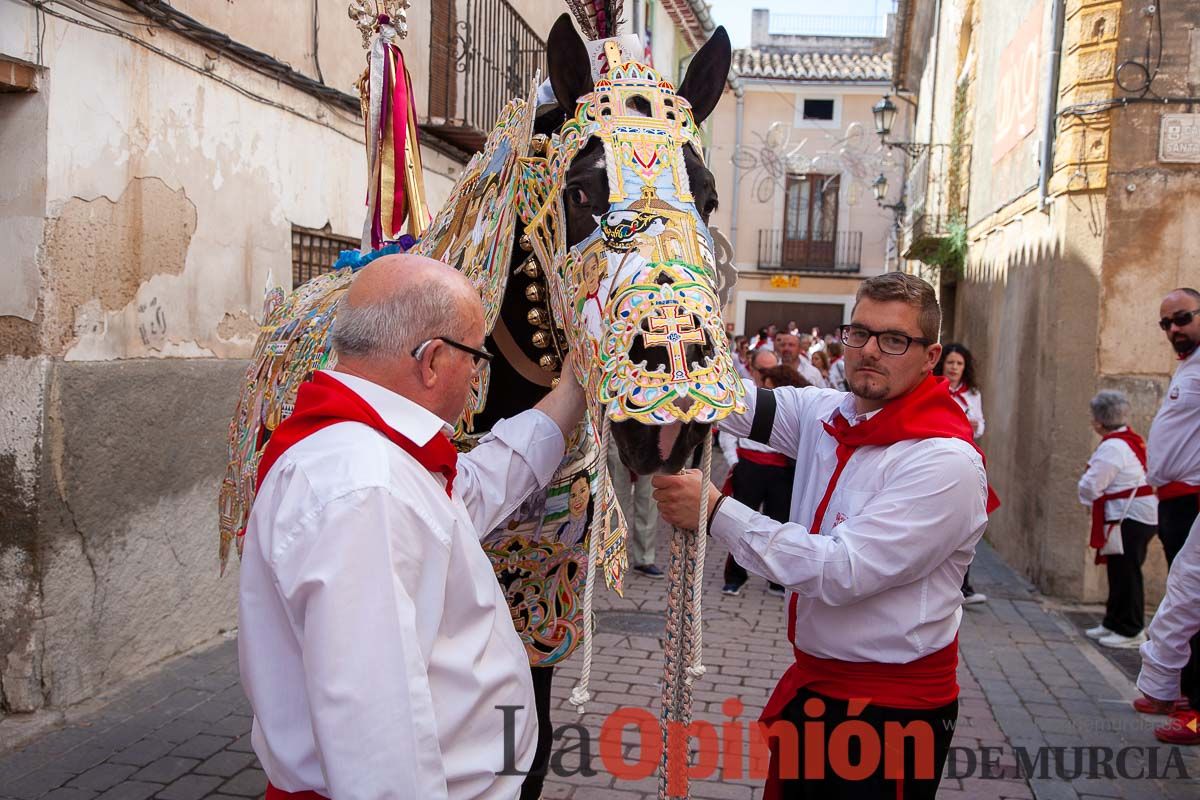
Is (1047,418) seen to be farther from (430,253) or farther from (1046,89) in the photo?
(430,253)

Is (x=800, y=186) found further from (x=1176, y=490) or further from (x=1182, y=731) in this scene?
(x=1182, y=731)

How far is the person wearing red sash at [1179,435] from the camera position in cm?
513

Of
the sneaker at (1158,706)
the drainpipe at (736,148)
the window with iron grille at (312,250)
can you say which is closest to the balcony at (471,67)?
the window with iron grille at (312,250)

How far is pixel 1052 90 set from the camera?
300 inches

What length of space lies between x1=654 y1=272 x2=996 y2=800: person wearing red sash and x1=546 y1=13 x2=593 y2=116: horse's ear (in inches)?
37.8

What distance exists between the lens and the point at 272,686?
158 centimetres

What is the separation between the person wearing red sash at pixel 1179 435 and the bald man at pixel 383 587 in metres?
4.70

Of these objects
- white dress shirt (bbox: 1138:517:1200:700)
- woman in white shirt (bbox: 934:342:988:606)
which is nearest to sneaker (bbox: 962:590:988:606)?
woman in white shirt (bbox: 934:342:988:606)

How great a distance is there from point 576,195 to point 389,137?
79.2 inches

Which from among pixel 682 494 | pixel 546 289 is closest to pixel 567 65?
pixel 546 289

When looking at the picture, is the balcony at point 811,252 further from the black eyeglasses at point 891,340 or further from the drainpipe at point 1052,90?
the black eyeglasses at point 891,340

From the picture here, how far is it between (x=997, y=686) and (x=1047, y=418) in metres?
2.74

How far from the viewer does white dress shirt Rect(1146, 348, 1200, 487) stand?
514 cm

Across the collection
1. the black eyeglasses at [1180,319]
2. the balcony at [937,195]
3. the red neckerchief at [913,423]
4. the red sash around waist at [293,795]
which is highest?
the balcony at [937,195]
